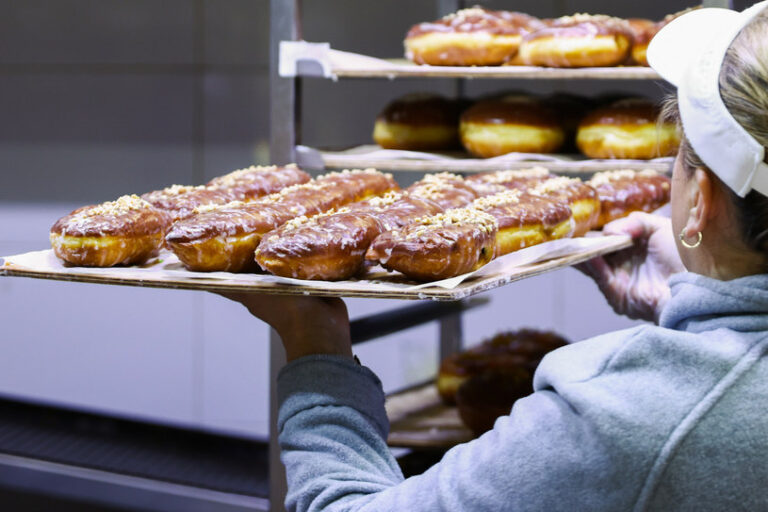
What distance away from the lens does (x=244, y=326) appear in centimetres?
417

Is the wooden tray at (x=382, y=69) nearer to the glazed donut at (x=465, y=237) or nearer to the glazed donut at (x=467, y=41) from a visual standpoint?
the glazed donut at (x=467, y=41)

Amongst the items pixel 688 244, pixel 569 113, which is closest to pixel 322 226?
pixel 688 244

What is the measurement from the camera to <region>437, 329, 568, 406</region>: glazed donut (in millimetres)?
2389

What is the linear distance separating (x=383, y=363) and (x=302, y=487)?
124 inches

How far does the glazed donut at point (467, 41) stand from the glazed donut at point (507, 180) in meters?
0.33

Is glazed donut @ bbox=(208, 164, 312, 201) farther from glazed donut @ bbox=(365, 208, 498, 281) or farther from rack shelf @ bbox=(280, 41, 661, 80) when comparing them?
glazed donut @ bbox=(365, 208, 498, 281)

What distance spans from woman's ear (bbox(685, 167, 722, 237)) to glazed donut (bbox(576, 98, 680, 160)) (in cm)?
137

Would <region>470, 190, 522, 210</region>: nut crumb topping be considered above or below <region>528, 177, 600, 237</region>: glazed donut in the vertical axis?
above

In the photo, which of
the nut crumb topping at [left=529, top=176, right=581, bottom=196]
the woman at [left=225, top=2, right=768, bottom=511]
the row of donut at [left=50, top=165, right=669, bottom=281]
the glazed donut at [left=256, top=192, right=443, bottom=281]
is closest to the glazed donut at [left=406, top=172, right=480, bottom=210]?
the row of donut at [left=50, top=165, right=669, bottom=281]

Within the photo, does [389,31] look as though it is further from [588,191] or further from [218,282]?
[218,282]

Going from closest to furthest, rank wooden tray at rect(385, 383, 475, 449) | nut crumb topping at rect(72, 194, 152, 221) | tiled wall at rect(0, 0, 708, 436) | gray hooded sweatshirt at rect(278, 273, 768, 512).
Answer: gray hooded sweatshirt at rect(278, 273, 768, 512)
nut crumb topping at rect(72, 194, 152, 221)
wooden tray at rect(385, 383, 475, 449)
tiled wall at rect(0, 0, 708, 436)

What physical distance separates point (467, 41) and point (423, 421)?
100cm

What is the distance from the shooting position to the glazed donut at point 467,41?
2307 millimetres

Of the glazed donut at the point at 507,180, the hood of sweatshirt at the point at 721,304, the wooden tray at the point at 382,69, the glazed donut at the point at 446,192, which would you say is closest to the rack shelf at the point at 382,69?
the wooden tray at the point at 382,69
